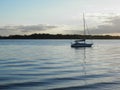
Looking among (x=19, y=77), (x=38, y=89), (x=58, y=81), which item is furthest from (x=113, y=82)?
(x=19, y=77)

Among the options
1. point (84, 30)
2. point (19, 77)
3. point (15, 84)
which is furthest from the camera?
point (84, 30)

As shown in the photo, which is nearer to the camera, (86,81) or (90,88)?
(90,88)

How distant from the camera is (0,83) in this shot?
24109 millimetres

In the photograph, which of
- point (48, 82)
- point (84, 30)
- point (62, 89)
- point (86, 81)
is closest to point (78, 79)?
point (86, 81)

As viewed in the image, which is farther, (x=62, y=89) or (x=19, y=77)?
(x=19, y=77)

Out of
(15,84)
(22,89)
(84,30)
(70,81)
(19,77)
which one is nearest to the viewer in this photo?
(22,89)

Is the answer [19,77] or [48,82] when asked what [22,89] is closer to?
[48,82]

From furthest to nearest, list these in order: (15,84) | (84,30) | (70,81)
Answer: (84,30), (70,81), (15,84)

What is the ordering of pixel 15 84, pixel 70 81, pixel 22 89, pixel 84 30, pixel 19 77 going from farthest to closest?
pixel 84 30
pixel 19 77
pixel 70 81
pixel 15 84
pixel 22 89

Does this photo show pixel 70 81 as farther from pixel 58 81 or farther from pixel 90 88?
pixel 90 88

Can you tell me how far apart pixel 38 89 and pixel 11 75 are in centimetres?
770

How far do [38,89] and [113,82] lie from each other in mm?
6573

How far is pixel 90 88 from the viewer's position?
2231cm

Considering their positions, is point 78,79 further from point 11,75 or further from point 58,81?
point 11,75
